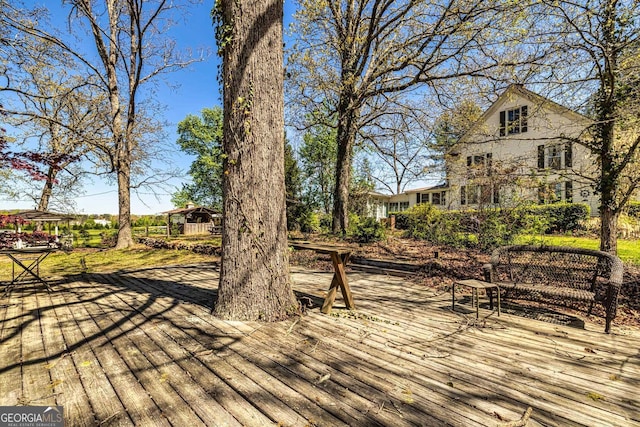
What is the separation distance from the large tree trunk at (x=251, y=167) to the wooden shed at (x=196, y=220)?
23.7 meters

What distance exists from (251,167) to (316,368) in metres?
2.39

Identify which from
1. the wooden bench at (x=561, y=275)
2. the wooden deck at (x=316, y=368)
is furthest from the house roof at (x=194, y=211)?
the wooden bench at (x=561, y=275)

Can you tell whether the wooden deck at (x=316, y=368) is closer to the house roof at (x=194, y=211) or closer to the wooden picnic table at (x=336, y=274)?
the wooden picnic table at (x=336, y=274)

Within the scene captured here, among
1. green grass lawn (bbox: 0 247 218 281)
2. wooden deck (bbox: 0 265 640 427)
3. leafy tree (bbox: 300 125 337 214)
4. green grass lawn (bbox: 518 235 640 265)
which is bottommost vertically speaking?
green grass lawn (bbox: 0 247 218 281)

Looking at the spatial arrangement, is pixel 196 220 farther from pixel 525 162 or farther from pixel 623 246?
pixel 623 246

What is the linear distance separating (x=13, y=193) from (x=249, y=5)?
1510cm

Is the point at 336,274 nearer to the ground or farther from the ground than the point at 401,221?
nearer to the ground

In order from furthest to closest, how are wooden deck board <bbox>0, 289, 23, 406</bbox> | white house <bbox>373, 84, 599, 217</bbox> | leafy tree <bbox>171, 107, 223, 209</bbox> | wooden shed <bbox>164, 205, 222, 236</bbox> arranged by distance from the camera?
leafy tree <bbox>171, 107, 223, 209</bbox> → wooden shed <bbox>164, 205, 222, 236</bbox> → white house <bbox>373, 84, 599, 217</bbox> → wooden deck board <bbox>0, 289, 23, 406</bbox>

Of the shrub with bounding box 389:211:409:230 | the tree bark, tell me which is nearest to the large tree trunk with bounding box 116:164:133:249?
the tree bark

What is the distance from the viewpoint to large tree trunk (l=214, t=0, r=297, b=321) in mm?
3705

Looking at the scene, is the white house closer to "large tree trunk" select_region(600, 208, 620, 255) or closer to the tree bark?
"large tree trunk" select_region(600, 208, 620, 255)
